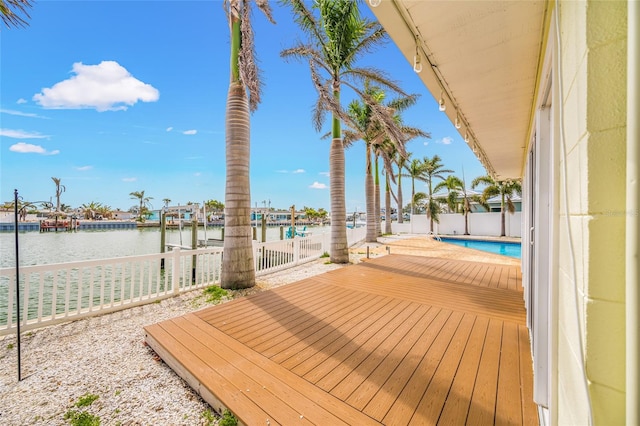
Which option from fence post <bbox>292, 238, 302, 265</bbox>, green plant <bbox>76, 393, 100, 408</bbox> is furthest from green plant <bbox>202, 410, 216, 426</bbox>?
fence post <bbox>292, 238, 302, 265</bbox>

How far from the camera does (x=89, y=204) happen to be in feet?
186

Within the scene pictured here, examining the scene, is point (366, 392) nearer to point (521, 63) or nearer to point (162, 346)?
point (162, 346)

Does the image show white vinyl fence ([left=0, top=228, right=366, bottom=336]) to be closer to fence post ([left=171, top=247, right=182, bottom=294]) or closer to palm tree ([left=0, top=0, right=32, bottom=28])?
fence post ([left=171, top=247, right=182, bottom=294])

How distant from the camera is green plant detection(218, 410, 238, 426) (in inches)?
75.8

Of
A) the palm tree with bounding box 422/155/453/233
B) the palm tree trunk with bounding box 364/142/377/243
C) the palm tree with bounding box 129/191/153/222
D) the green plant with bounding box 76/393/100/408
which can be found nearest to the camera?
the green plant with bounding box 76/393/100/408

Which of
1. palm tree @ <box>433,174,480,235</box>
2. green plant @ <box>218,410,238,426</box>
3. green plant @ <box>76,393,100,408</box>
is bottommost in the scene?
green plant @ <box>76,393,100,408</box>

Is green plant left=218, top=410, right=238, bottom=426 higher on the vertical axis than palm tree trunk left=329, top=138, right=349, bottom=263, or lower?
lower

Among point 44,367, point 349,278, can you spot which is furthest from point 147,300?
point 349,278

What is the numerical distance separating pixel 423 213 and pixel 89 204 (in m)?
71.6

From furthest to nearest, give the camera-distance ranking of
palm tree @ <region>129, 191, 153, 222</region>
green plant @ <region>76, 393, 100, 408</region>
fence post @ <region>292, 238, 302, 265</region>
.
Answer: palm tree @ <region>129, 191, 153, 222</region> < fence post @ <region>292, 238, 302, 265</region> < green plant @ <region>76, 393, 100, 408</region>

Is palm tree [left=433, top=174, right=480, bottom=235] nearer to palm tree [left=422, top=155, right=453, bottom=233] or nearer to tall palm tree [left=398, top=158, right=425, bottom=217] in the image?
palm tree [left=422, top=155, right=453, bottom=233]

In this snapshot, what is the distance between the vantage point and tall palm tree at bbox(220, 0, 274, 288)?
533 centimetres

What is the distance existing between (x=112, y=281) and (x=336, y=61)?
795 centimetres

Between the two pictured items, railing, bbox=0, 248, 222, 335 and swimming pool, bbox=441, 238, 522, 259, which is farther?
swimming pool, bbox=441, 238, 522, 259
